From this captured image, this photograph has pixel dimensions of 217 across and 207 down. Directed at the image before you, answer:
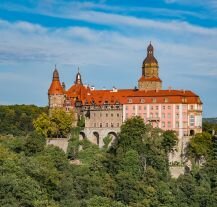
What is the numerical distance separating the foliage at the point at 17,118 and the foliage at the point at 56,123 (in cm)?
1090

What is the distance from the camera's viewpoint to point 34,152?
6756cm

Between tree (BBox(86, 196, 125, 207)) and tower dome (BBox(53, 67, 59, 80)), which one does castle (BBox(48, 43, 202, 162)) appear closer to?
tower dome (BBox(53, 67, 59, 80))

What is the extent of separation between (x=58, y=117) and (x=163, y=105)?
10672 mm

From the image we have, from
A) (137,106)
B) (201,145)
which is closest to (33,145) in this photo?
(137,106)

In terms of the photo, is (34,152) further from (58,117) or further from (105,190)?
(105,190)

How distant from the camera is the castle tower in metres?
75.3

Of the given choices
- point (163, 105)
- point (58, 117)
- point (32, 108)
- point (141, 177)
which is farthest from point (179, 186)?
point (32, 108)

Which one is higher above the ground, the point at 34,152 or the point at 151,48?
the point at 151,48

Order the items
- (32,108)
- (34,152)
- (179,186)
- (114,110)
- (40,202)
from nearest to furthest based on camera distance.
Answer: (40,202) → (179,186) → (34,152) → (114,110) → (32,108)

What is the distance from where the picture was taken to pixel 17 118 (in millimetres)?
89375

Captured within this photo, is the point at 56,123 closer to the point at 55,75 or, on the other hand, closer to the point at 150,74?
the point at 55,75

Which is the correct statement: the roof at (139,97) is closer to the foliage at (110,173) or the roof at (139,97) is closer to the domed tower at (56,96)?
the domed tower at (56,96)

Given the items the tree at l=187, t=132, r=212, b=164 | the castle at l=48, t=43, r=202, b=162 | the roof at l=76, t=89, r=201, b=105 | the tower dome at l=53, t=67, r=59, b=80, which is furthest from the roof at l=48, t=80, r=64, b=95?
the tree at l=187, t=132, r=212, b=164

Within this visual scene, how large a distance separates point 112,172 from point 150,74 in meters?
15.4
